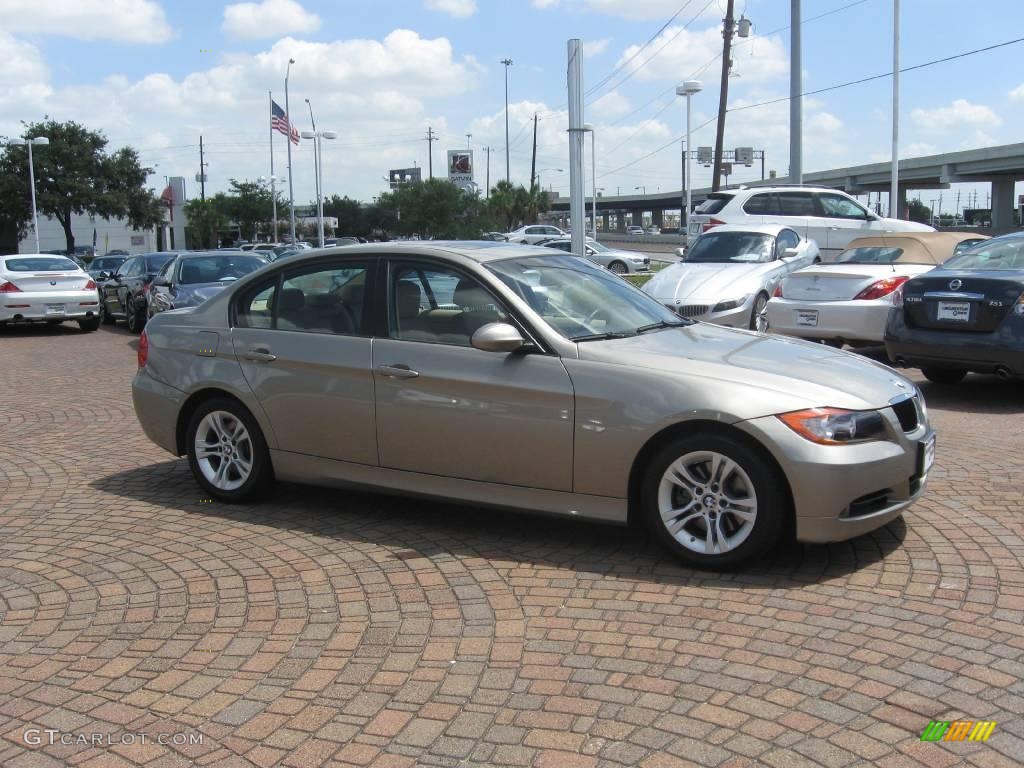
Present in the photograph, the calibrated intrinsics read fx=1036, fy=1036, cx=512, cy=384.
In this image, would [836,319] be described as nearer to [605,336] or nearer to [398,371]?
[605,336]

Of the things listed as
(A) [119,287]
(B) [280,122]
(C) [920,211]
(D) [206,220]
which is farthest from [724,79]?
(C) [920,211]

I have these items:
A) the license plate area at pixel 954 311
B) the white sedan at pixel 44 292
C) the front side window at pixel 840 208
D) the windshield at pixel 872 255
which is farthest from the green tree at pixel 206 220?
the license plate area at pixel 954 311

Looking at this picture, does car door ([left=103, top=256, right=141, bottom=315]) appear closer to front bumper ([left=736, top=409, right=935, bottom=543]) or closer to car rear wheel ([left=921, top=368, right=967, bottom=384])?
car rear wheel ([left=921, top=368, right=967, bottom=384])

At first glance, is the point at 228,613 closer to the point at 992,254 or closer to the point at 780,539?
the point at 780,539

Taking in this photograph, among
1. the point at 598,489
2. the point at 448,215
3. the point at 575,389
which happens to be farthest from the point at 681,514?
the point at 448,215

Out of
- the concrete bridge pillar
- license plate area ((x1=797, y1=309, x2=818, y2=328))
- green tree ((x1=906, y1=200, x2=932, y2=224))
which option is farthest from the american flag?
green tree ((x1=906, y1=200, x2=932, y2=224))

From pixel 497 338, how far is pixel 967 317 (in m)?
5.71

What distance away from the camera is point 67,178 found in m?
59.3

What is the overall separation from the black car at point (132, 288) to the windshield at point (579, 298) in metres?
13.5

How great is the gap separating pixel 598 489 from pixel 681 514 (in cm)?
43

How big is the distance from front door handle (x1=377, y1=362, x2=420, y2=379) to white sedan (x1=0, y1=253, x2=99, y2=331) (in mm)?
15624

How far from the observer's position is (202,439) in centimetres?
645

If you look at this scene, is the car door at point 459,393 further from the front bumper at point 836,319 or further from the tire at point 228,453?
the front bumper at point 836,319

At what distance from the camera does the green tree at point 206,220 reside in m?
82.9
